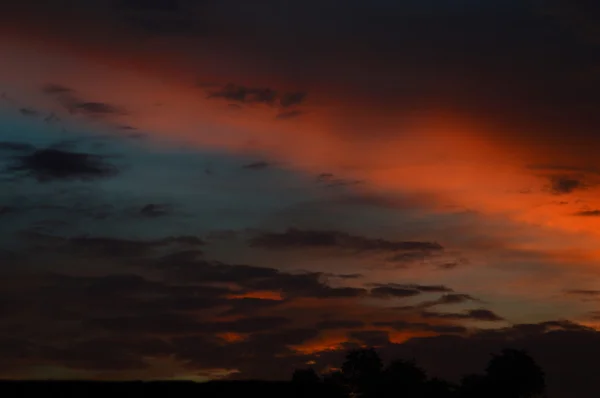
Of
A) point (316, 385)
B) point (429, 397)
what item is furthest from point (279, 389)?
point (429, 397)

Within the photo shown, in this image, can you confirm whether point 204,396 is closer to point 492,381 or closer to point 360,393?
point 360,393

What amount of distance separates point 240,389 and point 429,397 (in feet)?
150

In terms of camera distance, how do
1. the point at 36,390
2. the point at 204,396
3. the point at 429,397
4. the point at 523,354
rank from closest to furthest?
the point at 36,390, the point at 204,396, the point at 429,397, the point at 523,354

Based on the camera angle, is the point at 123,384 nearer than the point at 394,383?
Yes

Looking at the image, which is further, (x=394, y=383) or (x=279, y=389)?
(x=394, y=383)

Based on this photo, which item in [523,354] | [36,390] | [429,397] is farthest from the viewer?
[523,354]

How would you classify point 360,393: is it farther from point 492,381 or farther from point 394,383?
point 492,381

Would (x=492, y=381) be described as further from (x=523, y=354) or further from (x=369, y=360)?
(x=369, y=360)

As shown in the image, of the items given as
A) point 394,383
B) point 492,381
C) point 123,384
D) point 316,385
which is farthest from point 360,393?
point 123,384

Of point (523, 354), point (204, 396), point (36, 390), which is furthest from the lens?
point (523, 354)

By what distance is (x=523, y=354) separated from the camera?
90562mm

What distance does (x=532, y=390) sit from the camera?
87125 mm

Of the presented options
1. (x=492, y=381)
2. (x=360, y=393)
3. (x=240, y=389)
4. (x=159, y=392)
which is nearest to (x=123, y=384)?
(x=159, y=392)

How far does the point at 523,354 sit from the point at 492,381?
14.7 feet
